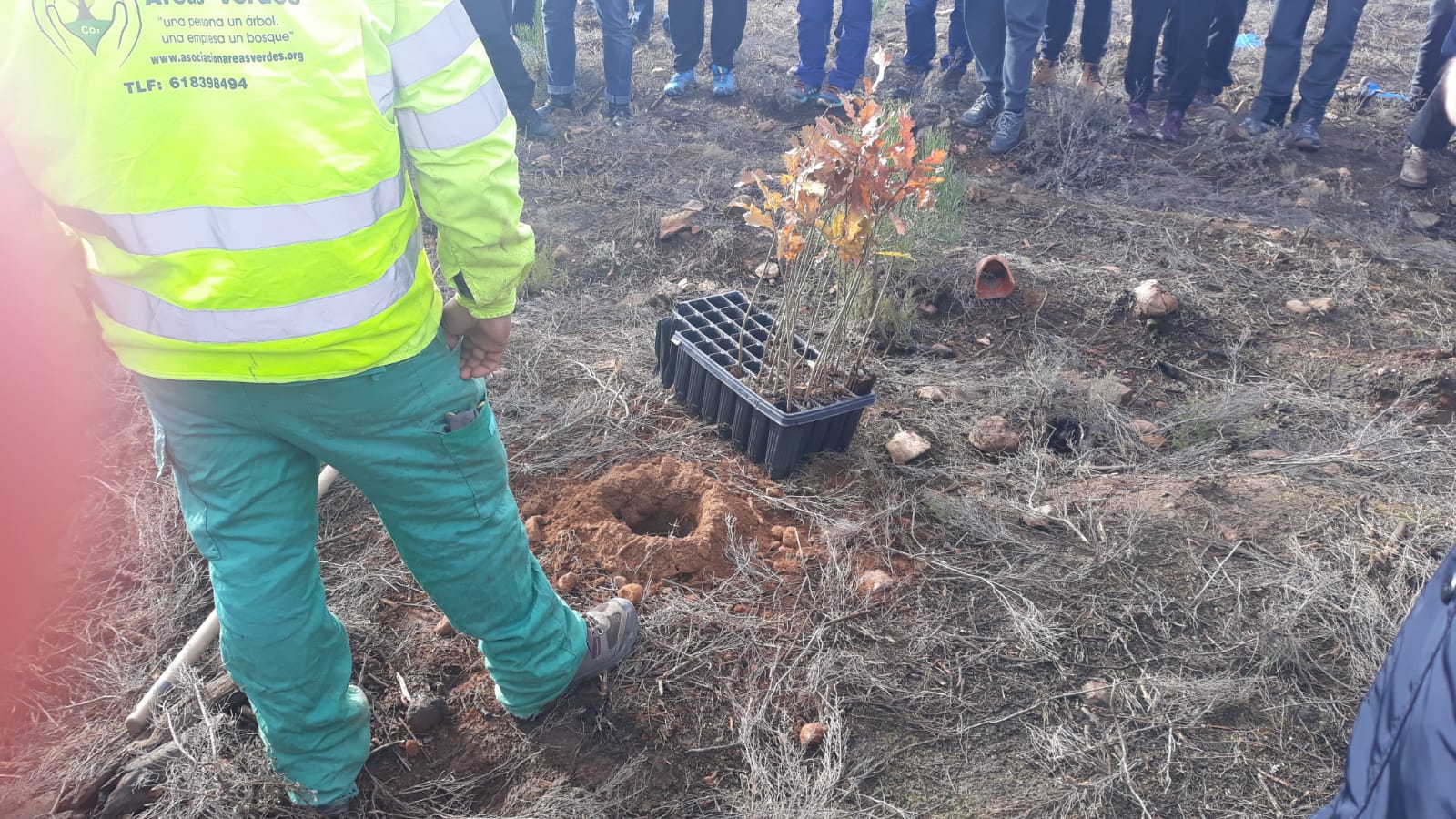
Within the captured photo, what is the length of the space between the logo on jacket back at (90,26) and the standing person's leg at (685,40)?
5506 mm

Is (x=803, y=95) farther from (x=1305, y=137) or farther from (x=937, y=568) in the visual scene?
(x=937, y=568)

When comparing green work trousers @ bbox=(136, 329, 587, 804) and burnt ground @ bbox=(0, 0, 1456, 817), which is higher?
green work trousers @ bbox=(136, 329, 587, 804)

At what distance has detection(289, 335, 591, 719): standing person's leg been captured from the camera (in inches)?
60.6

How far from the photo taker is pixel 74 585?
2346mm

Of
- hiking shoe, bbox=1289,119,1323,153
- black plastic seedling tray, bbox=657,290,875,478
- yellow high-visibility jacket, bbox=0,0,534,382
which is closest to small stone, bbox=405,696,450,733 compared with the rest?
yellow high-visibility jacket, bbox=0,0,534,382

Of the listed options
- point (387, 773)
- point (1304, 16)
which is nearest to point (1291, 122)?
point (1304, 16)

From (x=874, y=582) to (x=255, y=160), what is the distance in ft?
5.77

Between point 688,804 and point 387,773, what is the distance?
66 centimetres

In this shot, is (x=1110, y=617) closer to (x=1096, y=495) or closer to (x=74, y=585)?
(x=1096, y=495)

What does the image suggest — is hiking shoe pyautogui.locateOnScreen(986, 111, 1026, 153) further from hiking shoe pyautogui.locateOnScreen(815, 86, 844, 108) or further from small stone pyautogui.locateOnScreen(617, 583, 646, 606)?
small stone pyautogui.locateOnScreen(617, 583, 646, 606)

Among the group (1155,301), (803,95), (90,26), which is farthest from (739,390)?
(803,95)

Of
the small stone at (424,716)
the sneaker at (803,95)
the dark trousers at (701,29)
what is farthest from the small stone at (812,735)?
the dark trousers at (701,29)

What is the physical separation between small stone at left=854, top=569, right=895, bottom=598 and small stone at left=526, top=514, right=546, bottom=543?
35.4 inches

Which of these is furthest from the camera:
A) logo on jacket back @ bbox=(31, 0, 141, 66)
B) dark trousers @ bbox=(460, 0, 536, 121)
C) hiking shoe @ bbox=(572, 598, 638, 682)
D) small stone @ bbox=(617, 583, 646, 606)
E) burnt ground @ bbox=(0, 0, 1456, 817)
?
dark trousers @ bbox=(460, 0, 536, 121)
